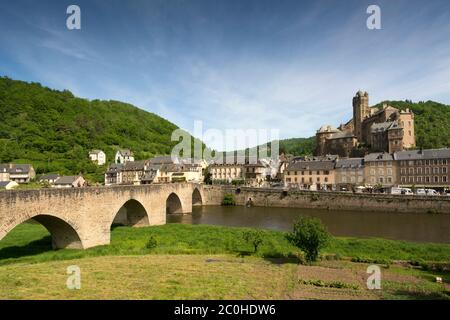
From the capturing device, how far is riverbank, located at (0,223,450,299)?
14766mm

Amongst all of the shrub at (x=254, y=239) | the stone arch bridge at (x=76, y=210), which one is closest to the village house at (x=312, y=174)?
the stone arch bridge at (x=76, y=210)

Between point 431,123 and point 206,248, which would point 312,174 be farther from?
point 431,123

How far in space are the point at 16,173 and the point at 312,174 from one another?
6849 centimetres

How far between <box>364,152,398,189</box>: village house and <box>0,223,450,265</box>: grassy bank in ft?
119

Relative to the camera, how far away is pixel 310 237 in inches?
835

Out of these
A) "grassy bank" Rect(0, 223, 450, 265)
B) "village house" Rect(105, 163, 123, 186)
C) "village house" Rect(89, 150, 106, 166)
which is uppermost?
"village house" Rect(89, 150, 106, 166)

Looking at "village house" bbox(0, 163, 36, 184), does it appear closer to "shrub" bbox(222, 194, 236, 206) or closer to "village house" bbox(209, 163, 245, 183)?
"village house" bbox(209, 163, 245, 183)

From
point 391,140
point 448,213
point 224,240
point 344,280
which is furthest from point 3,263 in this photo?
point 391,140

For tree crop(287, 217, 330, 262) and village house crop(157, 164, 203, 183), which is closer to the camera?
tree crop(287, 217, 330, 262)

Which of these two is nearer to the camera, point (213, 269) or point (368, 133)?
point (213, 269)

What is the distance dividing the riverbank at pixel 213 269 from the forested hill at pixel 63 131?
66.4 meters

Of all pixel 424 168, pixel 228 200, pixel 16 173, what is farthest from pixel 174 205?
pixel 424 168

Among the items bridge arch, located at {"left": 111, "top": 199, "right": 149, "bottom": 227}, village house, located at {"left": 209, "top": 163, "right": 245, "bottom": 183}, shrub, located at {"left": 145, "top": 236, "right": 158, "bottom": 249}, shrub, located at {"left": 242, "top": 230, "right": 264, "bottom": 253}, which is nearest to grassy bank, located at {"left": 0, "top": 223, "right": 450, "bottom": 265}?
shrub, located at {"left": 145, "top": 236, "right": 158, "bottom": 249}

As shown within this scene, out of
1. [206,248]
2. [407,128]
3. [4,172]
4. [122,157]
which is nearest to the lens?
[206,248]
